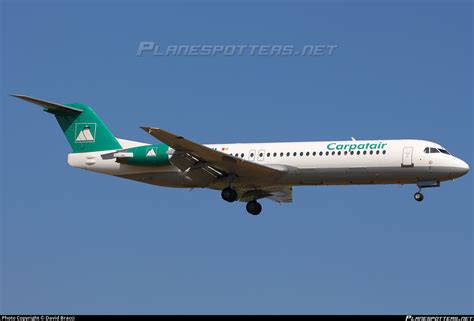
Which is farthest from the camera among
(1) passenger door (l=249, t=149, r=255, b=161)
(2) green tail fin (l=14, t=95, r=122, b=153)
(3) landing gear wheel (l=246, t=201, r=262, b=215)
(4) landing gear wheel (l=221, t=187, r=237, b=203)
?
(3) landing gear wheel (l=246, t=201, r=262, b=215)

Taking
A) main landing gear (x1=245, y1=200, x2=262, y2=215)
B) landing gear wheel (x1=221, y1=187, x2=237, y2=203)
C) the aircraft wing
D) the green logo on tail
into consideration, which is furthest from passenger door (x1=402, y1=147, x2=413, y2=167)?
the green logo on tail

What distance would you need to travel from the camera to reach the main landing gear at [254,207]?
38969 mm

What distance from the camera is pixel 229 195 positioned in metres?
36.6

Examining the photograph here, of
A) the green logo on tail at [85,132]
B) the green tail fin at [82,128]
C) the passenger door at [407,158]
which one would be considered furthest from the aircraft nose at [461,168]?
the green logo on tail at [85,132]

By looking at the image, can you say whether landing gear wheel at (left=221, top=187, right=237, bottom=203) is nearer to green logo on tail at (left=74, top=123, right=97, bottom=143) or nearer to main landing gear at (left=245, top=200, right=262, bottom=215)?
main landing gear at (left=245, top=200, right=262, bottom=215)

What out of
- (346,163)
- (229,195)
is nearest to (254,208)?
(229,195)

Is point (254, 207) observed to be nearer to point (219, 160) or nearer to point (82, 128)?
point (219, 160)

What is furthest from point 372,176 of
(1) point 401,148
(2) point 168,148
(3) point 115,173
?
(3) point 115,173

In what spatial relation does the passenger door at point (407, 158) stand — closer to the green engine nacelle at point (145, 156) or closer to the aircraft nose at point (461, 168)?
the aircraft nose at point (461, 168)

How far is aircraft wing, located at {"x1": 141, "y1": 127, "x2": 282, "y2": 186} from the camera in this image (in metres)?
34.8

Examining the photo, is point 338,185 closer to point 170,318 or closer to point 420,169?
point 420,169

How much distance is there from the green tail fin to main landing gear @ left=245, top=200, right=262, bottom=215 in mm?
5898

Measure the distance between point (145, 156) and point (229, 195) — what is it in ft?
11.9

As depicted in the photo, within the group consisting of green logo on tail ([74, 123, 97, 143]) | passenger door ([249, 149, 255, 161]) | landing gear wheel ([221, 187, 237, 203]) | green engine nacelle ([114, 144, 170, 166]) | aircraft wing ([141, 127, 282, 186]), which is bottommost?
landing gear wheel ([221, 187, 237, 203])
